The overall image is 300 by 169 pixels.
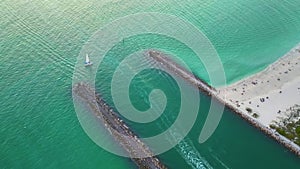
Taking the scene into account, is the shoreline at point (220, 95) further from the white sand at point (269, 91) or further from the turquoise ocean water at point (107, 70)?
the turquoise ocean water at point (107, 70)

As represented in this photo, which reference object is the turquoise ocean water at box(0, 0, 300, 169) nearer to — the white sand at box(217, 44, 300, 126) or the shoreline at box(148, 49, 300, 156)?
the shoreline at box(148, 49, 300, 156)

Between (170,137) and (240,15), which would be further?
(240,15)

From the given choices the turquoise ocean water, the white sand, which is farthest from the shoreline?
the turquoise ocean water

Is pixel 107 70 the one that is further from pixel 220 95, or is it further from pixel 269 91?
pixel 269 91

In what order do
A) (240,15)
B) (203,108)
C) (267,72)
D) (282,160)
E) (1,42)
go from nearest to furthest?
(282,160) < (203,108) < (267,72) < (1,42) < (240,15)

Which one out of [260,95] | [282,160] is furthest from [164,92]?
[282,160]

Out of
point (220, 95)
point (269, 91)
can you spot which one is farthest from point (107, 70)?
point (269, 91)

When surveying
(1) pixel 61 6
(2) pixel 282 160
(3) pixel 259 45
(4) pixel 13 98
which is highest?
(1) pixel 61 6

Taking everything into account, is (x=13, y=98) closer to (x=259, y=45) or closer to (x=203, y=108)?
(x=203, y=108)
